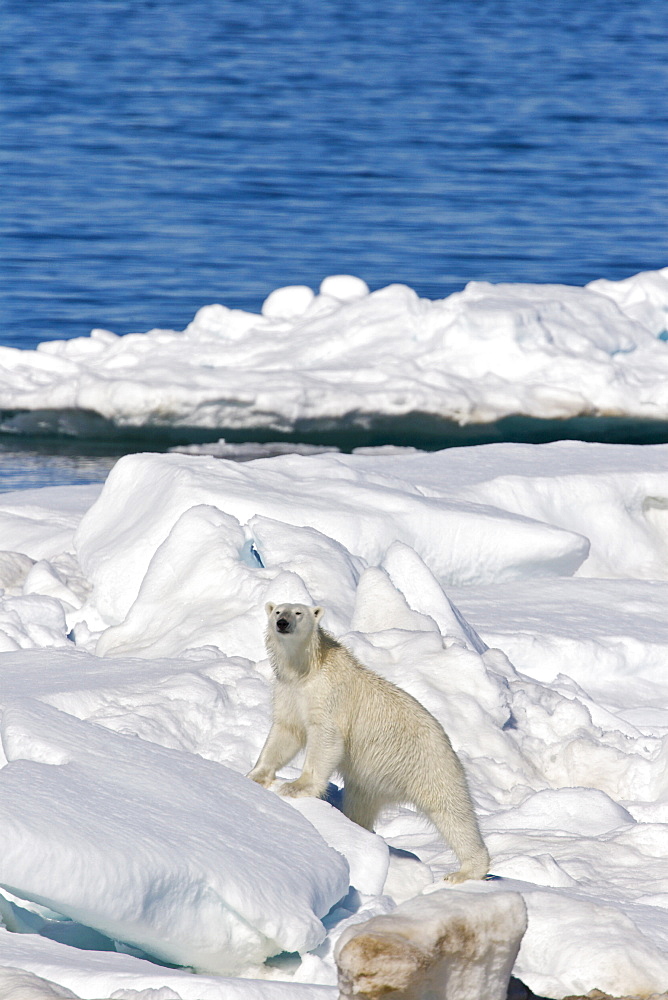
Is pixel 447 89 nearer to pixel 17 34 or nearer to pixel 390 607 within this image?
pixel 17 34

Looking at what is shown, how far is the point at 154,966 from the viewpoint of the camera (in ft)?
12.0

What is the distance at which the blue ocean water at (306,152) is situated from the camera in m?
23.2

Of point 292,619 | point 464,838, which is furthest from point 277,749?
point 464,838

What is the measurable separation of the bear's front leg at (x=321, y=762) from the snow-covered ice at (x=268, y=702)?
5.3 inches

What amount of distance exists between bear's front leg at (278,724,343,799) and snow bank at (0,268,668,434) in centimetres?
920

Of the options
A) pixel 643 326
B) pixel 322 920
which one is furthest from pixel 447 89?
pixel 322 920

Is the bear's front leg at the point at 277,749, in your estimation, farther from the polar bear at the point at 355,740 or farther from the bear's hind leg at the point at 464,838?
the bear's hind leg at the point at 464,838

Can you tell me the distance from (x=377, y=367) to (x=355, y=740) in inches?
392

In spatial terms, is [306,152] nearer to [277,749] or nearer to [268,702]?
[268,702]

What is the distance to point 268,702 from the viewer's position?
5.66 meters

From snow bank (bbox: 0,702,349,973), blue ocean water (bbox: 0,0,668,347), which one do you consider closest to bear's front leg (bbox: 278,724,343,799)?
snow bank (bbox: 0,702,349,973)

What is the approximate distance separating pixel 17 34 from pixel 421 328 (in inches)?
1274

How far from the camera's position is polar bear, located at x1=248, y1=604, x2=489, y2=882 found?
14.6ft

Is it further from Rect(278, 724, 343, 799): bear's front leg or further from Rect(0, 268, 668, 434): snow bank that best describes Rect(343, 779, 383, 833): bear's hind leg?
Rect(0, 268, 668, 434): snow bank
